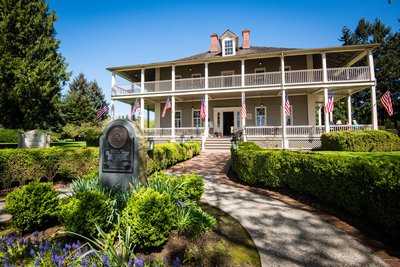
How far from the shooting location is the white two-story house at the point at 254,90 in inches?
658

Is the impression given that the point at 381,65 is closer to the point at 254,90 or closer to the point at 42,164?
the point at 254,90

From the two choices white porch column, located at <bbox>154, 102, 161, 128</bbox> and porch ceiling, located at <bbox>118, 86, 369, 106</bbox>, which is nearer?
porch ceiling, located at <bbox>118, 86, 369, 106</bbox>

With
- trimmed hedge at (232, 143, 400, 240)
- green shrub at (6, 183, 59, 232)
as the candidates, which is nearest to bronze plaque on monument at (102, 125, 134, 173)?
green shrub at (6, 183, 59, 232)

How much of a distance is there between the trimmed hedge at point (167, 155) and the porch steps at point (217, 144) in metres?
3.86

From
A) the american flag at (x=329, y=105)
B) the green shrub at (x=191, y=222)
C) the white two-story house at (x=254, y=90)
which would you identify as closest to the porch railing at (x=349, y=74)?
the white two-story house at (x=254, y=90)

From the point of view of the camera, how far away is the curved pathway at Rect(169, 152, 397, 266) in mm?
3061

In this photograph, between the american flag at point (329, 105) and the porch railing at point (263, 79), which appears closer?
the american flag at point (329, 105)

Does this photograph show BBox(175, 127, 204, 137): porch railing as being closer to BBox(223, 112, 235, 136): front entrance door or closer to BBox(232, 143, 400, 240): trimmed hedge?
BBox(223, 112, 235, 136): front entrance door

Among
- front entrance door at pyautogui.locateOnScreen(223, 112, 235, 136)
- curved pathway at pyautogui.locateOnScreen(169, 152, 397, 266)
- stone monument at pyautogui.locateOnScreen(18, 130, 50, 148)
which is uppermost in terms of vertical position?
front entrance door at pyautogui.locateOnScreen(223, 112, 235, 136)

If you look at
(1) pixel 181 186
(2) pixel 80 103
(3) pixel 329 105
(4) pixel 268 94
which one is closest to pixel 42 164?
(1) pixel 181 186

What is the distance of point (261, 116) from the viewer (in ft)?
66.8

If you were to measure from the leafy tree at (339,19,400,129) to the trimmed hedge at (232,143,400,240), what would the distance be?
119 feet

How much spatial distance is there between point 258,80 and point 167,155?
12.4 metres

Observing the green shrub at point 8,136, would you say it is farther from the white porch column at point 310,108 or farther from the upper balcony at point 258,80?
the white porch column at point 310,108
